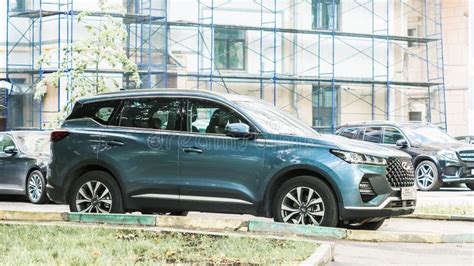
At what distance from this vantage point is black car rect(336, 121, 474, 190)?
1961 centimetres

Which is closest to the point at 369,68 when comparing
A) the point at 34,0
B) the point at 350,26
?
the point at 350,26

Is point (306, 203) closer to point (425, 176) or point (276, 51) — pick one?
point (425, 176)

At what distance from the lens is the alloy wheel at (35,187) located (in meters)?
15.7

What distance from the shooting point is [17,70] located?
30.6 m

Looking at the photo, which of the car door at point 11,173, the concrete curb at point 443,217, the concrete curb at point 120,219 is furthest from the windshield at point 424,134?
the concrete curb at point 120,219

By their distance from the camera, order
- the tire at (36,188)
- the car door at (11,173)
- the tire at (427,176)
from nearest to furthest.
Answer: the tire at (36,188) < the car door at (11,173) < the tire at (427,176)

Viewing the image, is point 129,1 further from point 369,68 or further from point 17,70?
point 369,68

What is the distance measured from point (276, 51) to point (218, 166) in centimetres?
2420

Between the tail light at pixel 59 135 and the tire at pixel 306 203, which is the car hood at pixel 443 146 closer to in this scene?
the tire at pixel 306 203

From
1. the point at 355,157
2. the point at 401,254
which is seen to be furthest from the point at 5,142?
the point at 401,254

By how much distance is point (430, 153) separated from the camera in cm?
1970

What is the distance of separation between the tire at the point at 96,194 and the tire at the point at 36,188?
5002 mm

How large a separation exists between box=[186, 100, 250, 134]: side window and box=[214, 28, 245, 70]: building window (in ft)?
74.6

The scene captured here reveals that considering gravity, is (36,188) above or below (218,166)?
below
